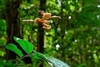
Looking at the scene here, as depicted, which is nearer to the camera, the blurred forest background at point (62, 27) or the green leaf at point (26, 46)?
the green leaf at point (26, 46)

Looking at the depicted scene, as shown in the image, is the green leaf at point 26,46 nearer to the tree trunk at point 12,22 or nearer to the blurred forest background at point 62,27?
the blurred forest background at point 62,27

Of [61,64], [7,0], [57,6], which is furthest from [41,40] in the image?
[61,64]

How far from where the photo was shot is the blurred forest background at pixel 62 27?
2.10 metres

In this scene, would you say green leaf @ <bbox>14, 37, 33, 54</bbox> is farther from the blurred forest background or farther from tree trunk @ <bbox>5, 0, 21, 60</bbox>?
tree trunk @ <bbox>5, 0, 21, 60</bbox>

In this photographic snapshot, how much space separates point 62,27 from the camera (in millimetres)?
2518

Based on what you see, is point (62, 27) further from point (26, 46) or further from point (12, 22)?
point (26, 46)

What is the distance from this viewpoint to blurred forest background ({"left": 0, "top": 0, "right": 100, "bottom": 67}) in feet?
6.89

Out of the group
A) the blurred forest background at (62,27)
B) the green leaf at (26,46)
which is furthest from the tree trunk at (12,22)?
the green leaf at (26,46)

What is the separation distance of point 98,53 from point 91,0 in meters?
0.86

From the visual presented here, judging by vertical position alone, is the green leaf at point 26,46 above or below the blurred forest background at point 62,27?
above

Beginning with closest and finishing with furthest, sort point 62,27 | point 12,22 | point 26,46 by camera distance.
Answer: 1. point 26,46
2. point 12,22
3. point 62,27

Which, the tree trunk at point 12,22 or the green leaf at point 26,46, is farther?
the tree trunk at point 12,22

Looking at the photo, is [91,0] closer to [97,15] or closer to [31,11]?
[97,15]

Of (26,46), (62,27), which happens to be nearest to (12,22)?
(62,27)
